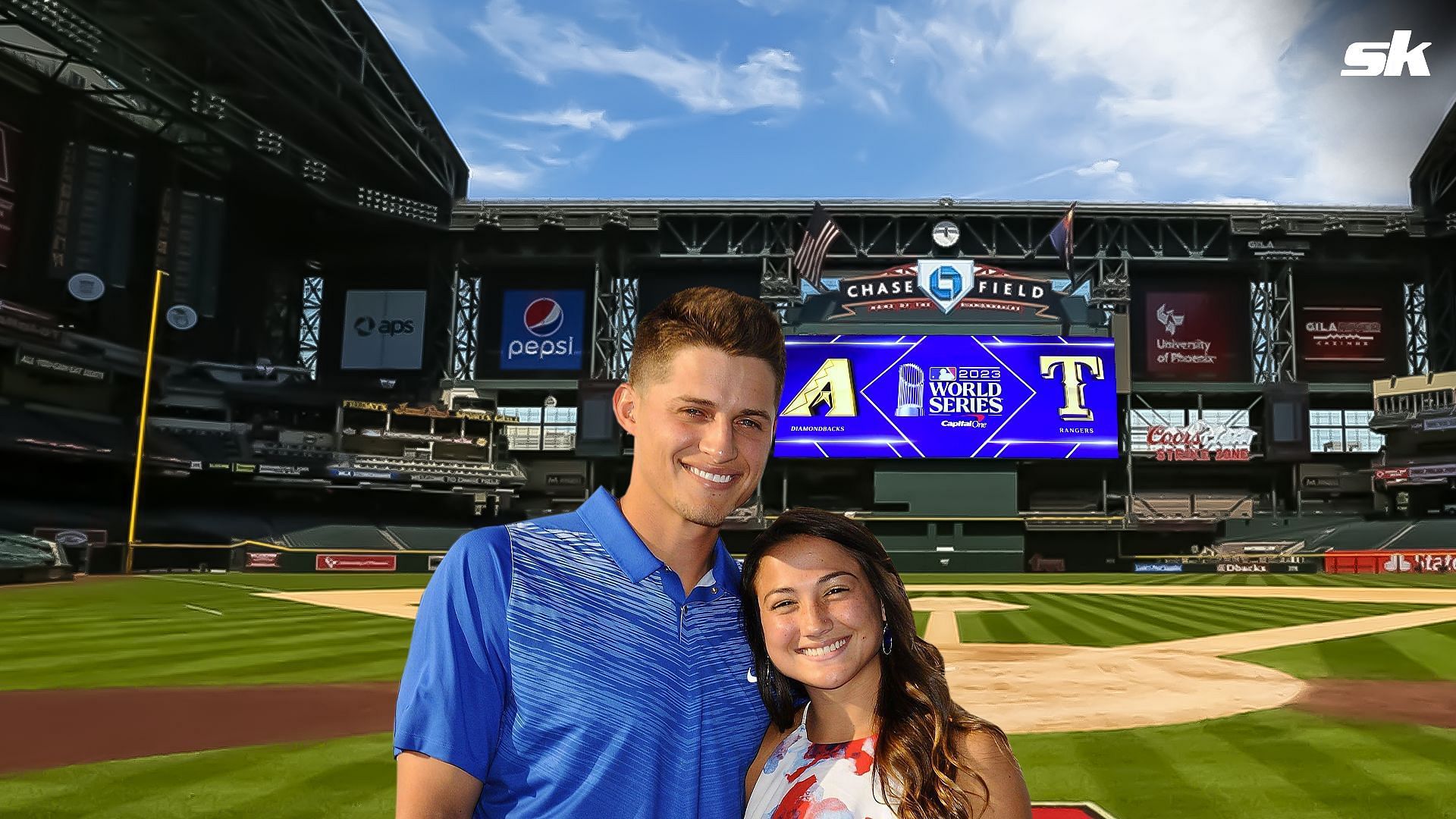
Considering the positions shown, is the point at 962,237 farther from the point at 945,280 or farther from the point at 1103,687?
the point at 1103,687

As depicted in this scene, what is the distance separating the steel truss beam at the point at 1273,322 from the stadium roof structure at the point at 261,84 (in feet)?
162

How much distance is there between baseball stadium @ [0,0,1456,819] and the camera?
36312 millimetres

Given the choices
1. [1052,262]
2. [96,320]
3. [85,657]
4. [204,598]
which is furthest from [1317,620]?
[96,320]

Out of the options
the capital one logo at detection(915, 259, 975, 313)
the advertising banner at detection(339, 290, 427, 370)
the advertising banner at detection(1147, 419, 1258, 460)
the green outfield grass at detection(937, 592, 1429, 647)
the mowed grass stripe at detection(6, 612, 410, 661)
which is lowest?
the mowed grass stripe at detection(6, 612, 410, 661)

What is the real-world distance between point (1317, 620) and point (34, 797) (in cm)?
2173

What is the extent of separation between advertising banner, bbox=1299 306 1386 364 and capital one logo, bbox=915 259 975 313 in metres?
22.4

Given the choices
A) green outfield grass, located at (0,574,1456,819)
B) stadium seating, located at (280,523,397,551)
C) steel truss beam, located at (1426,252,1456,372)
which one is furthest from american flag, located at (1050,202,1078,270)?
stadium seating, located at (280,523,397,551)

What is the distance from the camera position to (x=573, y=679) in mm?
2143

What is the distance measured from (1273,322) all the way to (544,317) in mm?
44175

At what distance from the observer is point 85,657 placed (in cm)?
1330

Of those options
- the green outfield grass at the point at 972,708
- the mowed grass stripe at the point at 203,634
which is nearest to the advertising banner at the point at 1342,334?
the green outfield grass at the point at 972,708

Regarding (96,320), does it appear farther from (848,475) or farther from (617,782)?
(617,782)

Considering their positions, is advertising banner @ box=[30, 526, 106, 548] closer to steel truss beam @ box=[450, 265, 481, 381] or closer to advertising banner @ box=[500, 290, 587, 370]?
steel truss beam @ box=[450, 265, 481, 381]

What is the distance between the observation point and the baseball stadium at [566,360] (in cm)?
3631
